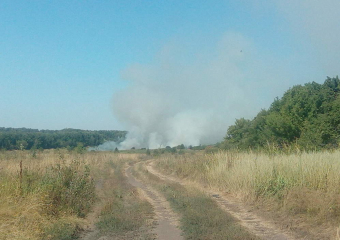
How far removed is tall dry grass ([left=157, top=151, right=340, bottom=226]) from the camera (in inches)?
354

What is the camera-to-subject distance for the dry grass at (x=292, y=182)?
8.91 metres

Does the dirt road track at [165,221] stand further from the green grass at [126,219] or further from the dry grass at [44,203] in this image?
Result: the dry grass at [44,203]

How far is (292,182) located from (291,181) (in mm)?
45

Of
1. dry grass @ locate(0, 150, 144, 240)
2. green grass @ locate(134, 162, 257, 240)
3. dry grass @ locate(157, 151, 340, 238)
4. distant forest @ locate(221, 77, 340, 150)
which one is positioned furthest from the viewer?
distant forest @ locate(221, 77, 340, 150)

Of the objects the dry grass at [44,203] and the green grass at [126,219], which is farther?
the green grass at [126,219]

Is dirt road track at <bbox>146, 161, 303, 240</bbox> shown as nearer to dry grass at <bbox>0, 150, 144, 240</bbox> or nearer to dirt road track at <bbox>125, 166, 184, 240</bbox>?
dirt road track at <bbox>125, 166, 184, 240</bbox>

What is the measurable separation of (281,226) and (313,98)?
69.7 ft

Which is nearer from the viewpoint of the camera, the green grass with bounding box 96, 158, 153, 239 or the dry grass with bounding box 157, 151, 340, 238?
the green grass with bounding box 96, 158, 153, 239

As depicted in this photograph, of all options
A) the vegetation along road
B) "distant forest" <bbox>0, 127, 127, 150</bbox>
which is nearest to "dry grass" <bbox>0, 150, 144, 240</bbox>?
the vegetation along road

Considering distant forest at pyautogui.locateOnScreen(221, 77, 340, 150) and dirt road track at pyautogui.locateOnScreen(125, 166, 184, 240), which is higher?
distant forest at pyautogui.locateOnScreen(221, 77, 340, 150)

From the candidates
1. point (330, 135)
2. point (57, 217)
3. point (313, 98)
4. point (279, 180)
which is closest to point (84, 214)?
point (57, 217)

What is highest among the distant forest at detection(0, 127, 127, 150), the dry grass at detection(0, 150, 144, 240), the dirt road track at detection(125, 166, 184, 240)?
the distant forest at detection(0, 127, 127, 150)

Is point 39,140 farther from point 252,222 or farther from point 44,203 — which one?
point 252,222

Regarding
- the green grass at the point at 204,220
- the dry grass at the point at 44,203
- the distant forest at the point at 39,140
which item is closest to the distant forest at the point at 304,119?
the green grass at the point at 204,220
